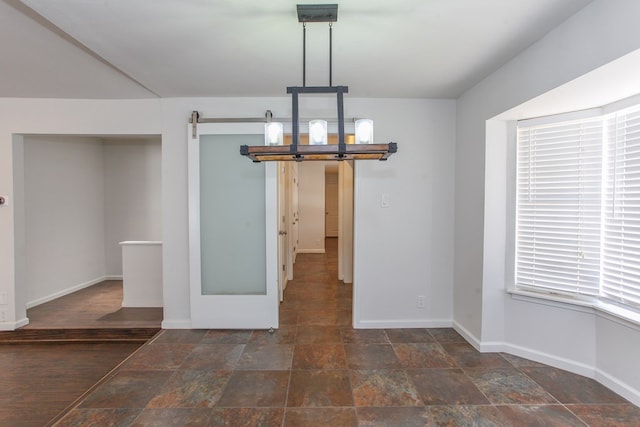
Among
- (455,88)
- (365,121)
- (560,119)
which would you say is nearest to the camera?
(365,121)

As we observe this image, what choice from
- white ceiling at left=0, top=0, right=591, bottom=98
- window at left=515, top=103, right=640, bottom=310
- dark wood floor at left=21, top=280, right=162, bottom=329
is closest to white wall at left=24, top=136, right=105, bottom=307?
dark wood floor at left=21, top=280, right=162, bottom=329

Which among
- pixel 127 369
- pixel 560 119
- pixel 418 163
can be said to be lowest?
pixel 127 369

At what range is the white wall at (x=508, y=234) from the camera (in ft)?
5.98

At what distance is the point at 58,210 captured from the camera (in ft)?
14.0

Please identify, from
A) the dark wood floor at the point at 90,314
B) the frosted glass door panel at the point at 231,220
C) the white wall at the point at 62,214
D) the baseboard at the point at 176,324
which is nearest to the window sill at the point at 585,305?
the frosted glass door panel at the point at 231,220

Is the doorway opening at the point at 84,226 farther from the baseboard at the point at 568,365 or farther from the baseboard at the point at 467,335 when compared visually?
the baseboard at the point at 568,365

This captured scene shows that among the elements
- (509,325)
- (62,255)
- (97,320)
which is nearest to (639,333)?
(509,325)

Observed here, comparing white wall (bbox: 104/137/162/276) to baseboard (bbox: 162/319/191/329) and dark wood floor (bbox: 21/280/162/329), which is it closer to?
dark wood floor (bbox: 21/280/162/329)

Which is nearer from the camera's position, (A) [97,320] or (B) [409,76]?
(B) [409,76]

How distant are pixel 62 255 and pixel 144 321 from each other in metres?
2.02

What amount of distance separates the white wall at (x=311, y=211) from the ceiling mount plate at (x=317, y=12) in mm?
6237

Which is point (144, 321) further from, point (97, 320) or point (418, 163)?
point (418, 163)

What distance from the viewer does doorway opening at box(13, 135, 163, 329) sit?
3.40 m

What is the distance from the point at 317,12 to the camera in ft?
5.50
